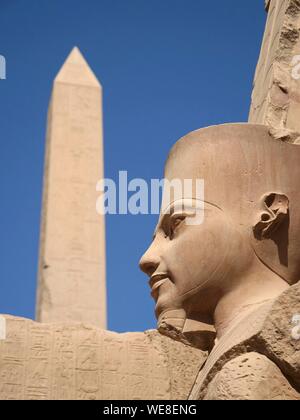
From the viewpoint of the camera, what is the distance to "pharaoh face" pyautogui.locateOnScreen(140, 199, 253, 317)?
4.50 metres

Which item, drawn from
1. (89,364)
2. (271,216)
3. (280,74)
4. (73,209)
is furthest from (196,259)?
(73,209)

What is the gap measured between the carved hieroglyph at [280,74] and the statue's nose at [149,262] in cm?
75

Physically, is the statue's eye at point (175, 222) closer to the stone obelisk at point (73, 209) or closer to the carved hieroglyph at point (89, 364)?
the carved hieroglyph at point (89, 364)

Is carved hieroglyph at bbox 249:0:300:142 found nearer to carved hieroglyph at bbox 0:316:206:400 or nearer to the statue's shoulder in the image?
the statue's shoulder

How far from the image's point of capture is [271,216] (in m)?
4.54

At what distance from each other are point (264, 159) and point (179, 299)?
0.65 m

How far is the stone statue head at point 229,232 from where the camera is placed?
4.50 meters

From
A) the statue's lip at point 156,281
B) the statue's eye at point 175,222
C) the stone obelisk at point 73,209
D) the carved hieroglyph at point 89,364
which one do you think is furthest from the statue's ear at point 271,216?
the stone obelisk at point 73,209

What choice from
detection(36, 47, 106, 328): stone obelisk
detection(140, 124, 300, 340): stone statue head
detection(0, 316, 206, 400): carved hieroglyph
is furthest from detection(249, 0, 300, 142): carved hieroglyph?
detection(36, 47, 106, 328): stone obelisk

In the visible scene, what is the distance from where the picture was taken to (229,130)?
4.73 meters

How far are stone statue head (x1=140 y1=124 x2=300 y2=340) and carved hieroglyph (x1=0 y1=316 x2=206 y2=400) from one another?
2.43 ft

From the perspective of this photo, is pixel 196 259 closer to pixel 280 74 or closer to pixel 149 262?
pixel 149 262

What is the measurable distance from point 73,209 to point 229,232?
32.2 ft
